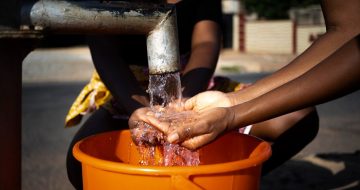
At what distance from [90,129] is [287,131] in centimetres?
66

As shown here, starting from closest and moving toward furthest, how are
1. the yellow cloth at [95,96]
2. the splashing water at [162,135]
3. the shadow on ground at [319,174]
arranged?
1. the splashing water at [162,135]
2. the yellow cloth at [95,96]
3. the shadow on ground at [319,174]

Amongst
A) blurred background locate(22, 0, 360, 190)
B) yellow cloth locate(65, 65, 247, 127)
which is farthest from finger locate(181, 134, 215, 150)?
yellow cloth locate(65, 65, 247, 127)

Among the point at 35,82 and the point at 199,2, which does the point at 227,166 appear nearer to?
the point at 199,2

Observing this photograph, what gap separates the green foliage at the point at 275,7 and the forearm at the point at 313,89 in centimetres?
1371

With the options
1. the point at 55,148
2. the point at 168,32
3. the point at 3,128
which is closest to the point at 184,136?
the point at 168,32

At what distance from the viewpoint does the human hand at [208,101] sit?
117cm

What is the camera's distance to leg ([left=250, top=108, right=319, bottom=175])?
1507 mm

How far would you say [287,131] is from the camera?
4.99 feet

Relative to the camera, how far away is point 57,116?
3.65 metres

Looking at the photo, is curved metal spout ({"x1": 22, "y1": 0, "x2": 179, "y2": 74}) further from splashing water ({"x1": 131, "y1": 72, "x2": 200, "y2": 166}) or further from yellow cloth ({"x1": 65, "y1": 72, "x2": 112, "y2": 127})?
yellow cloth ({"x1": 65, "y1": 72, "x2": 112, "y2": 127})

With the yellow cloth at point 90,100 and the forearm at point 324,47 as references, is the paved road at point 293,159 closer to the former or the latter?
the yellow cloth at point 90,100

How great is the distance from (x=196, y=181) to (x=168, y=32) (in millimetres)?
324

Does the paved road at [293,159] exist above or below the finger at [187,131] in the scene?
below

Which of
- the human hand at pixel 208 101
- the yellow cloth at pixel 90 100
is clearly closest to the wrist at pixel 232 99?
the human hand at pixel 208 101
